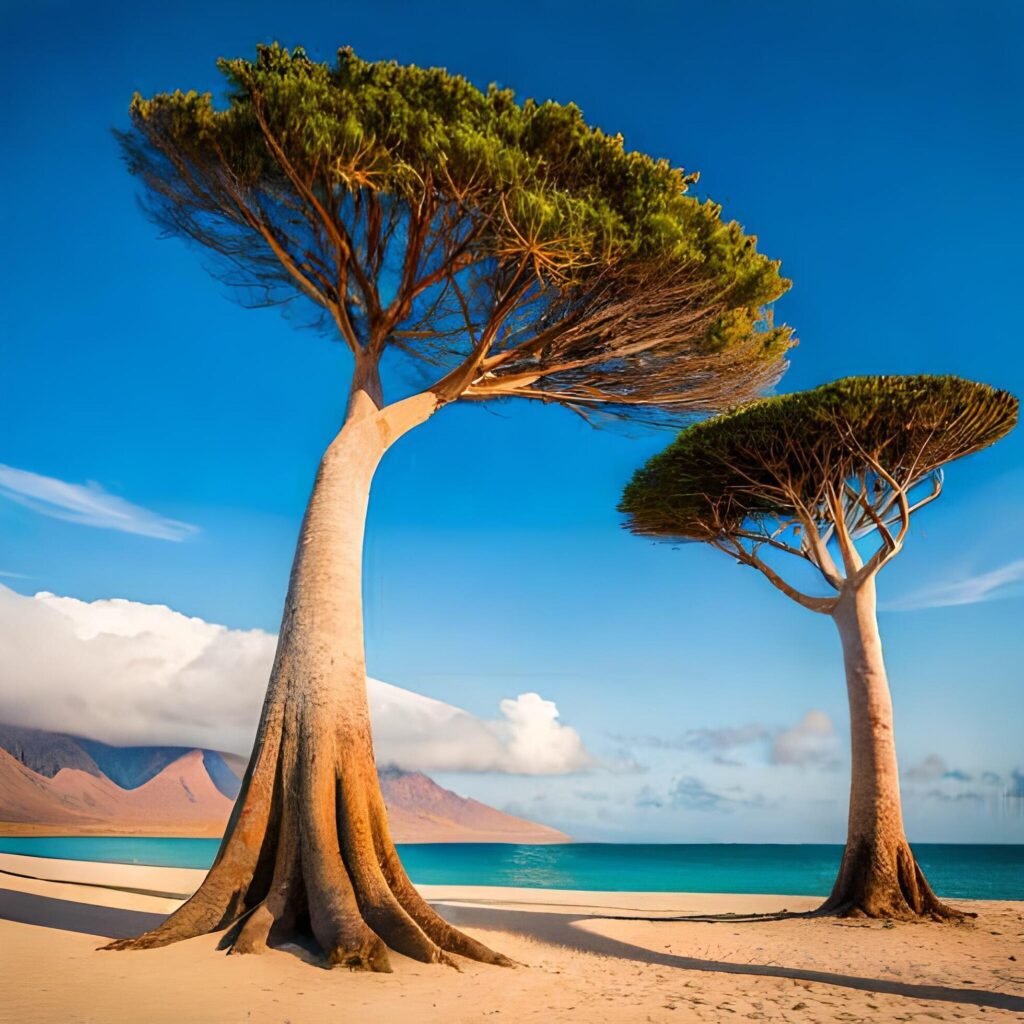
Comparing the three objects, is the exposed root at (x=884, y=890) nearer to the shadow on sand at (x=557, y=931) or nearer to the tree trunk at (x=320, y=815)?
the shadow on sand at (x=557, y=931)

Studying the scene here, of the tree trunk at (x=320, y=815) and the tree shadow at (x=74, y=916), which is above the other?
the tree trunk at (x=320, y=815)

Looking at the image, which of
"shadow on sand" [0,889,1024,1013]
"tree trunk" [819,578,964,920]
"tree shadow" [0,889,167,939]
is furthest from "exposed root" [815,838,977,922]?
"tree shadow" [0,889,167,939]

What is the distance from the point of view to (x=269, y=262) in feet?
39.3

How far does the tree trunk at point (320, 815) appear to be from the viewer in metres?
7.55

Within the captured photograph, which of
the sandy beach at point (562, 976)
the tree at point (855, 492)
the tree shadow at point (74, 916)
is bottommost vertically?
the tree shadow at point (74, 916)

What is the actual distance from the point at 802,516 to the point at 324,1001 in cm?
1181

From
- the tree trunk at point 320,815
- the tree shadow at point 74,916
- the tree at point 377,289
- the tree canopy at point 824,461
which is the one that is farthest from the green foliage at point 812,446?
the tree shadow at point 74,916

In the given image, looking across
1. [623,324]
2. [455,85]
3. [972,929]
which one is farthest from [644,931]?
[455,85]

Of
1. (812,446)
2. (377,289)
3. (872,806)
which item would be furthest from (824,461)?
(377,289)

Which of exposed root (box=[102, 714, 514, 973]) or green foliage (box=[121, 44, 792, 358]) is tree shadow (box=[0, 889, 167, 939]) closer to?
exposed root (box=[102, 714, 514, 973])

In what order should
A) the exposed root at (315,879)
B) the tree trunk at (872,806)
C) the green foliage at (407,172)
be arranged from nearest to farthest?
1. the exposed root at (315,879)
2. the green foliage at (407,172)
3. the tree trunk at (872,806)

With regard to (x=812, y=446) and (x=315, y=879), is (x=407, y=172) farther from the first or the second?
(x=812, y=446)

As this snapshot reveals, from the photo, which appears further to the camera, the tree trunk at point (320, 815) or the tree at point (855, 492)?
the tree at point (855, 492)

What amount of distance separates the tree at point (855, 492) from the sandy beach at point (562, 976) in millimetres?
1387
